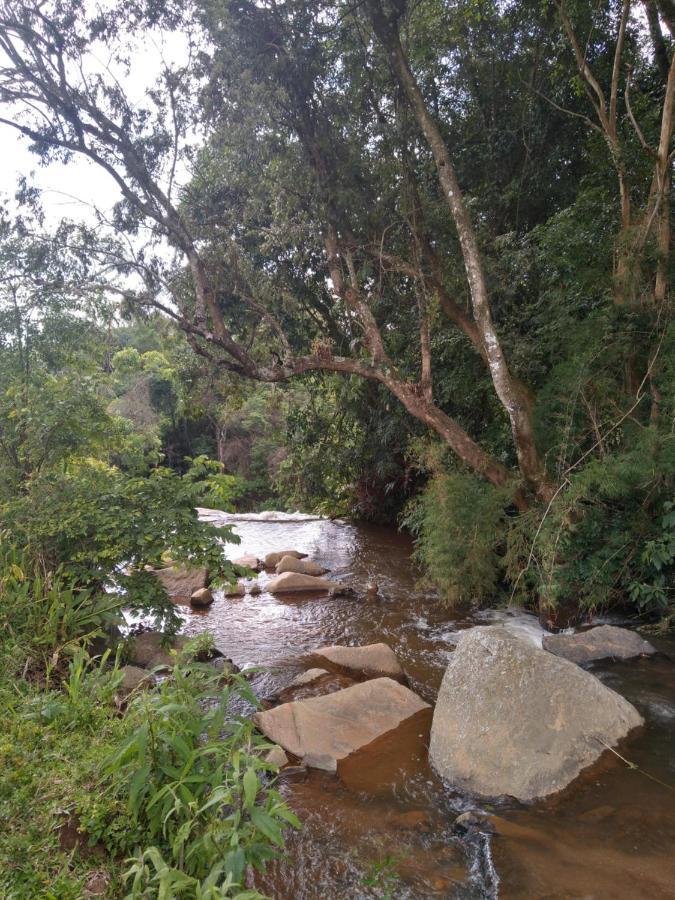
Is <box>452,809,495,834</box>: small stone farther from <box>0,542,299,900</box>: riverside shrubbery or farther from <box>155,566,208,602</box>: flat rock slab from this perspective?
<box>155,566,208,602</box>: flat rock slab

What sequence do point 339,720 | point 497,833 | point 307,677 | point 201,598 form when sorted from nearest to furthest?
point 497,833
point 339,720
point 307,677
point 201,598

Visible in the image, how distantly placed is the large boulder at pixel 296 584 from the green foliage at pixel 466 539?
1967 millimetres

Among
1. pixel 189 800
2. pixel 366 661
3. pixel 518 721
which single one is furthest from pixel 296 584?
pixel 189 800

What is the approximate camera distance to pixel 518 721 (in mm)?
3896

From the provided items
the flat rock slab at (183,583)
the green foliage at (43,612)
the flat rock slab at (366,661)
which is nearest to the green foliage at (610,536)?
the flat rock slab at (366,661)

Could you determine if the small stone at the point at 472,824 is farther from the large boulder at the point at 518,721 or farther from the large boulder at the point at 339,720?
the large boulder at the point at 339,720

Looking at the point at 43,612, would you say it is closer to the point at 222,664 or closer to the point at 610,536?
the point at 222,664

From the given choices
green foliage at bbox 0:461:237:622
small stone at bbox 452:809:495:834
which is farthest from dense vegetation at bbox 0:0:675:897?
small stone at bbox 452:809:495:834

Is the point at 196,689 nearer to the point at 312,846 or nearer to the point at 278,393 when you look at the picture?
the point at 312,846

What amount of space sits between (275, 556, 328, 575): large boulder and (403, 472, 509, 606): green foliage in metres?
2.75

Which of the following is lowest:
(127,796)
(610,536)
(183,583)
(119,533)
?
(183,583)

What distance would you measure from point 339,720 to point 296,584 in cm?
438

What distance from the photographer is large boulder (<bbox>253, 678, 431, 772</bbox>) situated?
407cm

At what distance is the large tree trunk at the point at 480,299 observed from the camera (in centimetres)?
655
